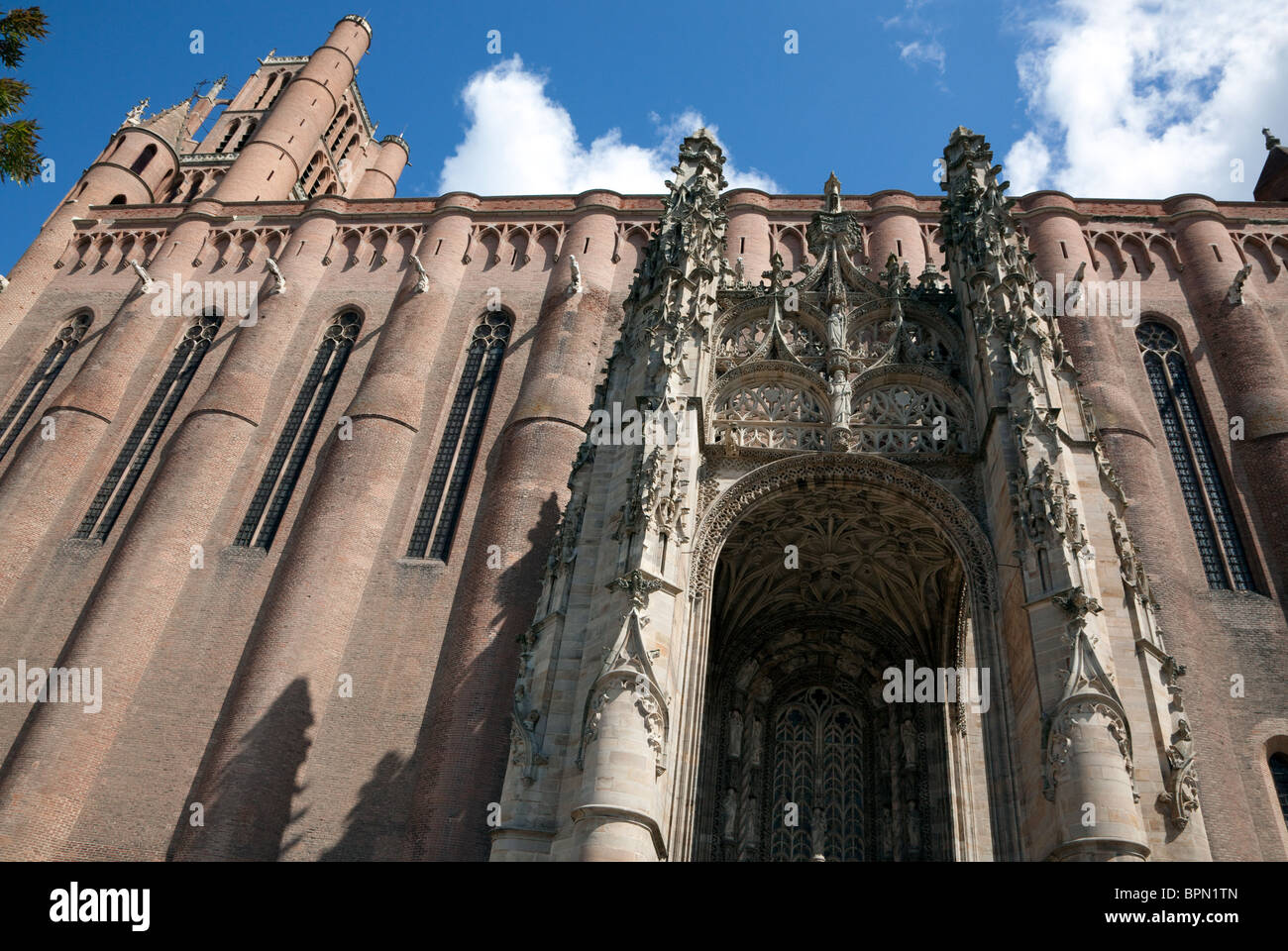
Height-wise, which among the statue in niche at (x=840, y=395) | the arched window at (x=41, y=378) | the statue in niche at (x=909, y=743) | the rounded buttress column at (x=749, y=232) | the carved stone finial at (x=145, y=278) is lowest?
the statue in niche at (x=909, y=743)

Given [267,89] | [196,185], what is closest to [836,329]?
[196,185]

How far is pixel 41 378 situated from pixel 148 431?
4556 mm

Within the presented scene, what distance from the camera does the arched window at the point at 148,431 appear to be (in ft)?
76.5

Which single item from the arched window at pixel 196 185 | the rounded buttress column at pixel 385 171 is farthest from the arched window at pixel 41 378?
the rounded buttress column at pixel 385 171

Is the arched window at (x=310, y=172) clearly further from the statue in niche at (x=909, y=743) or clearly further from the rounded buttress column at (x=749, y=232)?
the statue in niche at (x=909, y=743)

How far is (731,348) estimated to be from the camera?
16.9 m

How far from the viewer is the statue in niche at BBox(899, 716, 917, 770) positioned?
660 inches

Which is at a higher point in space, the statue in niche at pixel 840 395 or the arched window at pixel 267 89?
the arched window at pixel 267 89

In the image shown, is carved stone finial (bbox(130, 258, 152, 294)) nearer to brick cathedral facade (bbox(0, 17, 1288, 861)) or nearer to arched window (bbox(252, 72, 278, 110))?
brick cathedral facade (bbox(0, 17, 1288, 861))

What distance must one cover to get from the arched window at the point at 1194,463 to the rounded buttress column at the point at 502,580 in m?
13.0

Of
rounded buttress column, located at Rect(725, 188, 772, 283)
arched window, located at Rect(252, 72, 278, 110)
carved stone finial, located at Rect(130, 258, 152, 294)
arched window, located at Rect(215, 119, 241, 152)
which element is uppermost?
arched window, located at Rect(252, 72, 278, 110)

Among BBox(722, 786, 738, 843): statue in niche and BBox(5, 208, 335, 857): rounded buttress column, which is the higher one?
BBox(5, 208, 335, 857): rounded buttress column

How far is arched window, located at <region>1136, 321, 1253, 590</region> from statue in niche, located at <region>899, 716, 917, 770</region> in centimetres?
700

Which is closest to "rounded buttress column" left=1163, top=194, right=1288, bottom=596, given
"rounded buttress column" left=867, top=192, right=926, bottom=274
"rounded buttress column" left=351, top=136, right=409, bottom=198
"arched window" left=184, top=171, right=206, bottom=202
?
"rounded buttress column" left=867, top=192, right=926, bottom=274
